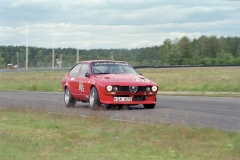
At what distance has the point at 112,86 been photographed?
15.8 meters

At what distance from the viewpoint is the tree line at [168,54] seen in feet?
321

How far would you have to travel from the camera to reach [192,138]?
9781mm

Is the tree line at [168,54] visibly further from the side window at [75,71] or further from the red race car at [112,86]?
the red race car at [112,86]

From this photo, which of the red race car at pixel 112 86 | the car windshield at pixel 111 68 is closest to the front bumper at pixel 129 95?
the red race car at pixel 112 86

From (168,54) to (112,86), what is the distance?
296 feet

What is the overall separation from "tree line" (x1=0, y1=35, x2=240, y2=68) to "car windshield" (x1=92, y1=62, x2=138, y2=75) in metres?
59.5

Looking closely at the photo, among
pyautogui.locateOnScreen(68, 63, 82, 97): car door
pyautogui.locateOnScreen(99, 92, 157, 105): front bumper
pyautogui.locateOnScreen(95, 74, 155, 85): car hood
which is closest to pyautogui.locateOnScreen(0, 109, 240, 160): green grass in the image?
pyautogui.locateOnScreen(99, 92, 157, 105): front bumper

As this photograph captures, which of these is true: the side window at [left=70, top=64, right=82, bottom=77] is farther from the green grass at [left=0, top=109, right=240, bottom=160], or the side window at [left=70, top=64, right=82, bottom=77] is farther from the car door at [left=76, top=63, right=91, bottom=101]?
the green grass at [left=0, top=109, right=240, bottom=160]

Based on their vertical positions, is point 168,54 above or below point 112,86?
below

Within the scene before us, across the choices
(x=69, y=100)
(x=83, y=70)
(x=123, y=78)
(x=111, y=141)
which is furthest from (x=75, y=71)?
(x=111, y=141)

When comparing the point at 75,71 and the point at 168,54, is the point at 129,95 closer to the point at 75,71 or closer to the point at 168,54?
the point at 75,71

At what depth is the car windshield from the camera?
17141 millimetres

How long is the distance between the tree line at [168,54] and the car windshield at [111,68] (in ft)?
195

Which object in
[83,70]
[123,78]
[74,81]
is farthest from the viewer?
[74,81]
